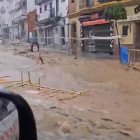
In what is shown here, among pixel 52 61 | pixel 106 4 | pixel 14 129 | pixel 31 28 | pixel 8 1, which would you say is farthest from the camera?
pixel 8 1

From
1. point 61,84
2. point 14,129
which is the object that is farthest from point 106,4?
point 14,129

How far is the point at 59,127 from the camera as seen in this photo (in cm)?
677

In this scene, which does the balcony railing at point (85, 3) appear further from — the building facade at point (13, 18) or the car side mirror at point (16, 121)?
the car side mirror at point (16, 121)

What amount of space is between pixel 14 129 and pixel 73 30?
99.8 ft

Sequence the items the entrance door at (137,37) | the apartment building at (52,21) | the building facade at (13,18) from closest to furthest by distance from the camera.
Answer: the entrance door at (137,37) → the apartment building at (52,21) → the building facade at (13,18)

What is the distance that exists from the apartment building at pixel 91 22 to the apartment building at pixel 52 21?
2038mm

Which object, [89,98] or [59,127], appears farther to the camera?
[89,98]

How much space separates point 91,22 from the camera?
27.6 metres

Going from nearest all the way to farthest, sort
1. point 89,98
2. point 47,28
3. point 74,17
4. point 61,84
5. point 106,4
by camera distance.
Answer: point 89,98 < point 61,84 < point 106,4 < point 74,17 < point 47,28

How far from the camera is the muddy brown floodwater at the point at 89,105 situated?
6480 mm

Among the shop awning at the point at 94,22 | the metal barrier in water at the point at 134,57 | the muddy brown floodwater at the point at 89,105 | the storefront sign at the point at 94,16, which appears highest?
the storefront sign at the point at 94,16

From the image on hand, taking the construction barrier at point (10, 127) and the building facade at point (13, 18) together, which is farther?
the building facade at point (13, 18)

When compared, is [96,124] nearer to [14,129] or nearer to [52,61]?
[14,129]

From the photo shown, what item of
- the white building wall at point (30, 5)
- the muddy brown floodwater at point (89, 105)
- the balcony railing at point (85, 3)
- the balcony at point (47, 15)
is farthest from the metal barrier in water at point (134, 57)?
the white building wall at point (30, 5)
